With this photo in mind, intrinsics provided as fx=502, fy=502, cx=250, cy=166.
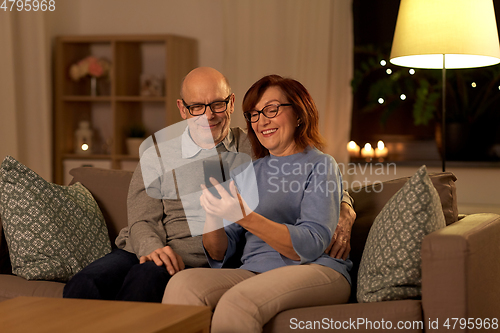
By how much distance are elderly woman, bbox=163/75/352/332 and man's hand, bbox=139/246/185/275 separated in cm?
11

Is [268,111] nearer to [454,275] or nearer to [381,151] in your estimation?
[454,275]

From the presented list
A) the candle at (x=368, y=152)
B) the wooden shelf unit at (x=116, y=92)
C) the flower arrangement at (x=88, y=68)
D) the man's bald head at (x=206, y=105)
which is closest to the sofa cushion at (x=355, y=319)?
the man's bald head at (x=206, y=105)

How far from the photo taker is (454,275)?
1.26m

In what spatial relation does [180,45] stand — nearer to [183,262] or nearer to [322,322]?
[183,262]

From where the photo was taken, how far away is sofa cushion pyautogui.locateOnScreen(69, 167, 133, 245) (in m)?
2.09

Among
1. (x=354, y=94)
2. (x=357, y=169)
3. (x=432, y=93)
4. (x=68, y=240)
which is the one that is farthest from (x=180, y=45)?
(x=68, y=240)

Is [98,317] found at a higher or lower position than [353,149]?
lower

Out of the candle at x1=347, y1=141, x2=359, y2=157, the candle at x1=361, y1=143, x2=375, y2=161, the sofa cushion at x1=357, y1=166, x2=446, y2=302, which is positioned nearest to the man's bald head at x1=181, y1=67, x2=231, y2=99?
the sofa cushion at x1=357, y1=166, x2=446, y2=302

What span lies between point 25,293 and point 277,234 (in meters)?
0.92

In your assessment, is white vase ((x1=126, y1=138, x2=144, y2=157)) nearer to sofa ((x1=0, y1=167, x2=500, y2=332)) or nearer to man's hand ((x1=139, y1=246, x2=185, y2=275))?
man's hand ((x1=139, y1=246, x2=185, y2=275))

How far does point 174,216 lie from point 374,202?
735mm

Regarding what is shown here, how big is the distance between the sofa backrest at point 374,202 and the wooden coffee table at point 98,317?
2.40 ft

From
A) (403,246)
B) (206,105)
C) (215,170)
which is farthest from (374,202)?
(206,105)

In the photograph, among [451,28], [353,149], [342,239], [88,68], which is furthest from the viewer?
[88,68]
